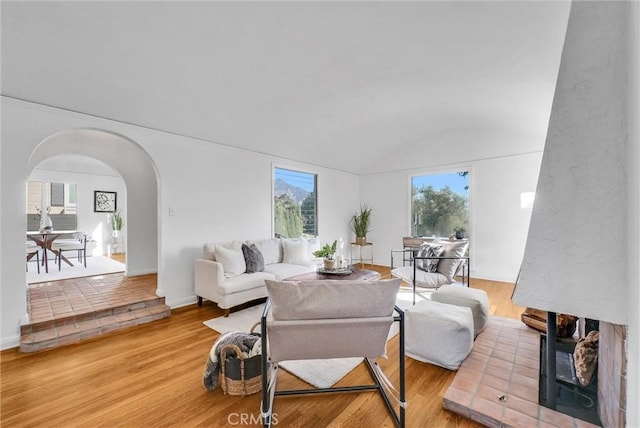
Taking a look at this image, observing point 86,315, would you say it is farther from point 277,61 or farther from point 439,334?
point 439,334

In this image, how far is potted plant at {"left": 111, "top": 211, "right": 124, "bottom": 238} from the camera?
7.61 meters

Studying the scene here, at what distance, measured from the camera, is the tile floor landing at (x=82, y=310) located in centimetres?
264

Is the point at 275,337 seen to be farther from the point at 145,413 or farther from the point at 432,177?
the point at 432,177

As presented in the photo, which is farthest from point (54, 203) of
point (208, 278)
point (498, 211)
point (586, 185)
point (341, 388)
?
point (498, 211)

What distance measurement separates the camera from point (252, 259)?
3754 millimetres

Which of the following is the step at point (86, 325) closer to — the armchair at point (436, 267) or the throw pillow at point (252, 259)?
the throw pillow at point (252, 259)

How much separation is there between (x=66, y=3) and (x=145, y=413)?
9.82 feet

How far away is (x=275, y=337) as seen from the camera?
153cm

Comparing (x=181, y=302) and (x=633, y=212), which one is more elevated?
(x=633, y=212)

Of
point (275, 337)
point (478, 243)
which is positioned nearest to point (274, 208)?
point (275, 337)

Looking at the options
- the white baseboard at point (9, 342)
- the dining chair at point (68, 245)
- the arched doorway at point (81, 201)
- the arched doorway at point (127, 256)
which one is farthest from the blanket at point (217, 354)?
the arched doorway at point (81, 201)

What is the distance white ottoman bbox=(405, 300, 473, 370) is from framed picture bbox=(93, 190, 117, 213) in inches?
351

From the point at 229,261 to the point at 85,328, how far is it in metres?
1.58

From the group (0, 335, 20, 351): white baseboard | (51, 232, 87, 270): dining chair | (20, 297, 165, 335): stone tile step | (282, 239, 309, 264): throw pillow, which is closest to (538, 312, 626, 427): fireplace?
(282, 239, 309, 264): throw pillow
